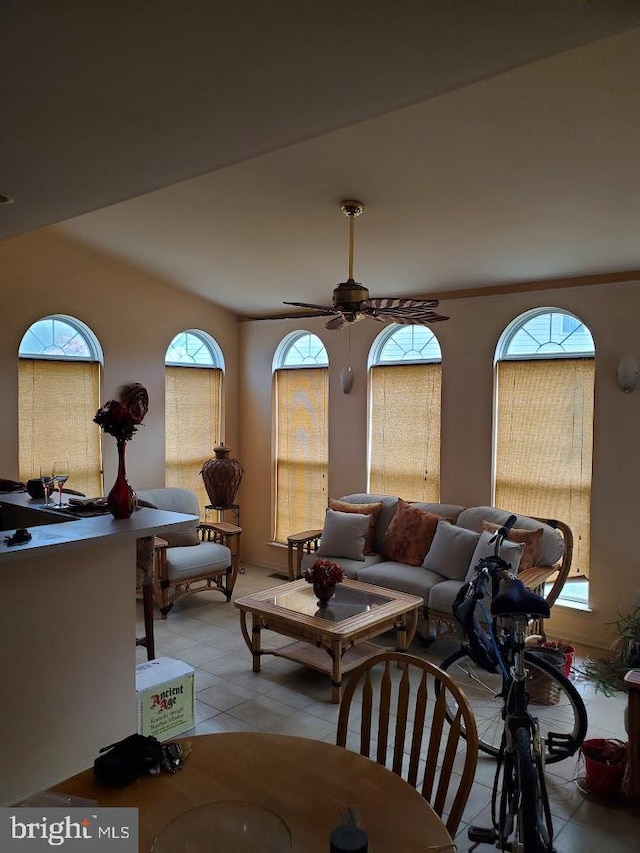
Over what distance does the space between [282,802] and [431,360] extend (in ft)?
14.6

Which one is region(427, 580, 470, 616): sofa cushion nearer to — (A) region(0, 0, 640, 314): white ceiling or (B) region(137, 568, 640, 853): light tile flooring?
(B) region(137, 568, 640, 853): light tile flooring

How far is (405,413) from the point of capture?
18.7 ft

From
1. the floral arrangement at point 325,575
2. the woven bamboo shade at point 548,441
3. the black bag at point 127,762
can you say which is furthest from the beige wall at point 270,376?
the black bag at point 127,762

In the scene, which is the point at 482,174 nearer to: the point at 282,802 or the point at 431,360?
the point at 431,360

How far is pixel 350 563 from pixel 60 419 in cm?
270

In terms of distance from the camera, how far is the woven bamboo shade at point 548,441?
472 centimetres

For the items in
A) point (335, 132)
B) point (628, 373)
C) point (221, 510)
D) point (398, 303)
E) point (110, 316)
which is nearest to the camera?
point (335, 132)

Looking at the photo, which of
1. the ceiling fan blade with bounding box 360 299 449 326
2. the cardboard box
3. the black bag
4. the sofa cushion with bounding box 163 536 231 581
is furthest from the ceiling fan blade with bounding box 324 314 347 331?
the black bag

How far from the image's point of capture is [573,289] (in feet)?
15.4

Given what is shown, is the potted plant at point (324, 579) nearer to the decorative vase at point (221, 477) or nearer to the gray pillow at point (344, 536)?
the gray pillow at point (344, 536)

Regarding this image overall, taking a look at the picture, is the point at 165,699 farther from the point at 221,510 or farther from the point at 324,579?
the point at 221,510

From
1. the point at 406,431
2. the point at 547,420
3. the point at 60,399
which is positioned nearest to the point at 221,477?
the point at 60,399

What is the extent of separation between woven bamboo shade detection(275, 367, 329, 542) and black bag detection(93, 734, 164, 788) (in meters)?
4.78

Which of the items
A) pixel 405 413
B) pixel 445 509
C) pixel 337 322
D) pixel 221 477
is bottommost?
pixel 445 509
